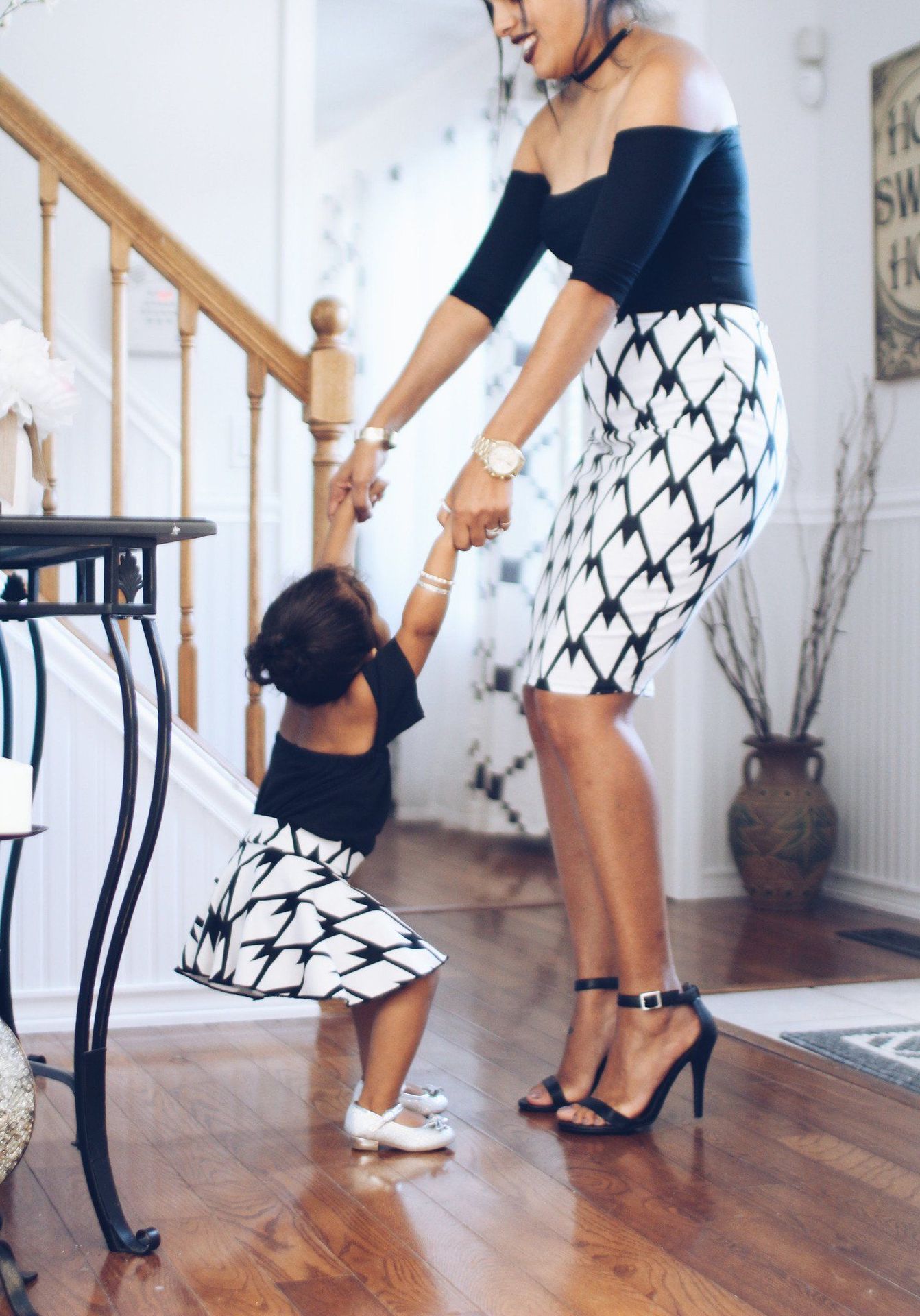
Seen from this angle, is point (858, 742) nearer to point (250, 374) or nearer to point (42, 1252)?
point (250, 374)

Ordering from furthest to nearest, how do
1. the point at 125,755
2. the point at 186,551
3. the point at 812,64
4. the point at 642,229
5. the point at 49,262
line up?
the point at 812,64
the point at 186,551
the point at 49,262
the point at 642,229
the point at 125,755

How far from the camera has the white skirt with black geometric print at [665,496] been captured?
5.25 feet

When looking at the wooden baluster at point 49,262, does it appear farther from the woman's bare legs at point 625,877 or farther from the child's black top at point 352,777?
the woman's bare legs at point 625,877

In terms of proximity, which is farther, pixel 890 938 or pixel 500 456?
pixel 890 938

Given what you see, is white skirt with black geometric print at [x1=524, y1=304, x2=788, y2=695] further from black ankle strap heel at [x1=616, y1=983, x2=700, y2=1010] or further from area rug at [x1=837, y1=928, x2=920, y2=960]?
area rug at [x1=837, y1=928, x2=920, y2=960]

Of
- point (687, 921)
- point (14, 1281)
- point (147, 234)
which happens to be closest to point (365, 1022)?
point (14, 1281)

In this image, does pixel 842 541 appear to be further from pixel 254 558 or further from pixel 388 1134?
pixel 388 1134

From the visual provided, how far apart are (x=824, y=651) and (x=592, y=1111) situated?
6.61 ft

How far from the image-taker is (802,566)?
3.54 metres

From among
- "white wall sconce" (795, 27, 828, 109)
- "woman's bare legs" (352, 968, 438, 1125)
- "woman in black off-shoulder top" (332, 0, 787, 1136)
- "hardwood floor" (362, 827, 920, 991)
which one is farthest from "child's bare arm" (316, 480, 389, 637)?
"white wall sconce" (795, 27, 828, 109)

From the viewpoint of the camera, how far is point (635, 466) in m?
1.62

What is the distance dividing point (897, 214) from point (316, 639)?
2.28 metres

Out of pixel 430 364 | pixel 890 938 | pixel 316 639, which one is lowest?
pixel 890 938

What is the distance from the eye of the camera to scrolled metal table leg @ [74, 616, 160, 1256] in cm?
Result: 128
